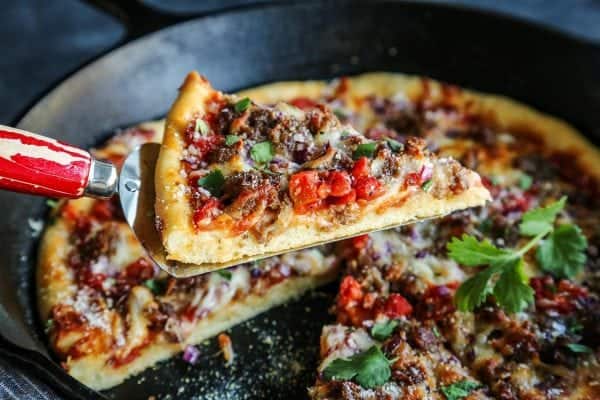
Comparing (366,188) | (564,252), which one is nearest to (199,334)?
(366,188)

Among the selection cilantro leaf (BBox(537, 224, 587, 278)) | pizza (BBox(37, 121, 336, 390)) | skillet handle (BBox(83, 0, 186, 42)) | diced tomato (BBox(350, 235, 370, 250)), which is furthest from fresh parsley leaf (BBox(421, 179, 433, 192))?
skillet handle (BBox(83, 0, 186, 42))

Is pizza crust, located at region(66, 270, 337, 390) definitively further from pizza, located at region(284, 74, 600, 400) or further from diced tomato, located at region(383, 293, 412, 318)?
diced tomato, located at region(383, 293, 412, 318)

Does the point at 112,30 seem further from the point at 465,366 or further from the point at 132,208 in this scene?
the point at 465,366

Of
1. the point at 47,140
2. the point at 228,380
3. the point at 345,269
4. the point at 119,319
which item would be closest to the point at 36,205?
the point at 119,319

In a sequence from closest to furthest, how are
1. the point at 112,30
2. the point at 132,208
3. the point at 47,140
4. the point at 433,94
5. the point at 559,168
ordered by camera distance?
the point at 47,140 → the point at 132,208 → the point at 559,168 → the point at 433,94 → the point at 112,30

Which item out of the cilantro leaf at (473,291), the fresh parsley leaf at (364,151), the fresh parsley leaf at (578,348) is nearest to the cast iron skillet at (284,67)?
the cilantro leaf at (473,291)

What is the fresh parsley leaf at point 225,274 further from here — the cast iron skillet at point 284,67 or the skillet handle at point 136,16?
the skillet handle at point 136,16

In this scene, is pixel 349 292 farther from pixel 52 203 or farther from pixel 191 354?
pixel 52 203

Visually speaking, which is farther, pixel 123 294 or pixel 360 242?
pixel 360 242
